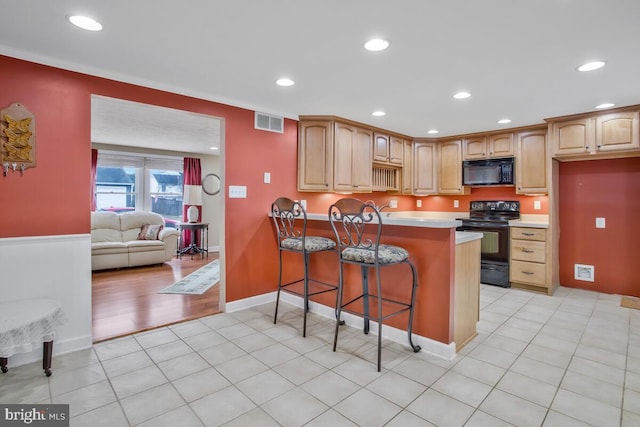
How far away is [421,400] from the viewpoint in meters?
1.93

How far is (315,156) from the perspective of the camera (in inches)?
159

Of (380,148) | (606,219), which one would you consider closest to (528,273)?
(606,219)

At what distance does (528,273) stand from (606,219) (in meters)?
1.15

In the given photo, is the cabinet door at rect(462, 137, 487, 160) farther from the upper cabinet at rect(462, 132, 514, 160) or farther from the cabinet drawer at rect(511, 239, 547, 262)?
the cabinet drawer at rect(511, 239, 547, 262)

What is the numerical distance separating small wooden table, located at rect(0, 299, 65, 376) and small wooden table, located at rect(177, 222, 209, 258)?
4531 millimetres

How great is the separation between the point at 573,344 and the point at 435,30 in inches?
105

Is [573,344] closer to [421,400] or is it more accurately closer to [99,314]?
[421,400]

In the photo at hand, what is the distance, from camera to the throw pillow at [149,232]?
5.90m

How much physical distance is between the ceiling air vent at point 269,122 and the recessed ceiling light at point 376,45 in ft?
5.72

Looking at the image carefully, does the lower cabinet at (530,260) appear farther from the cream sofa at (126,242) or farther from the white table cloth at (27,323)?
the cream sofa at (126,242)

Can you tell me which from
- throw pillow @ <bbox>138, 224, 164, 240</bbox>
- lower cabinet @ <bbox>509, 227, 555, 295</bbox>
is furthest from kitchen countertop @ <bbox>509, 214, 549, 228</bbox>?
throw pillow @ <bbox>138, 224, 164, 240</bbox>

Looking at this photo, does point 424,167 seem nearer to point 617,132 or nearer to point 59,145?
point 617,132

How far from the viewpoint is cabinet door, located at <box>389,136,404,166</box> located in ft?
16.4

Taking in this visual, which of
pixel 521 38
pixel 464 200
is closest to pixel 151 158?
pixel 464 200
